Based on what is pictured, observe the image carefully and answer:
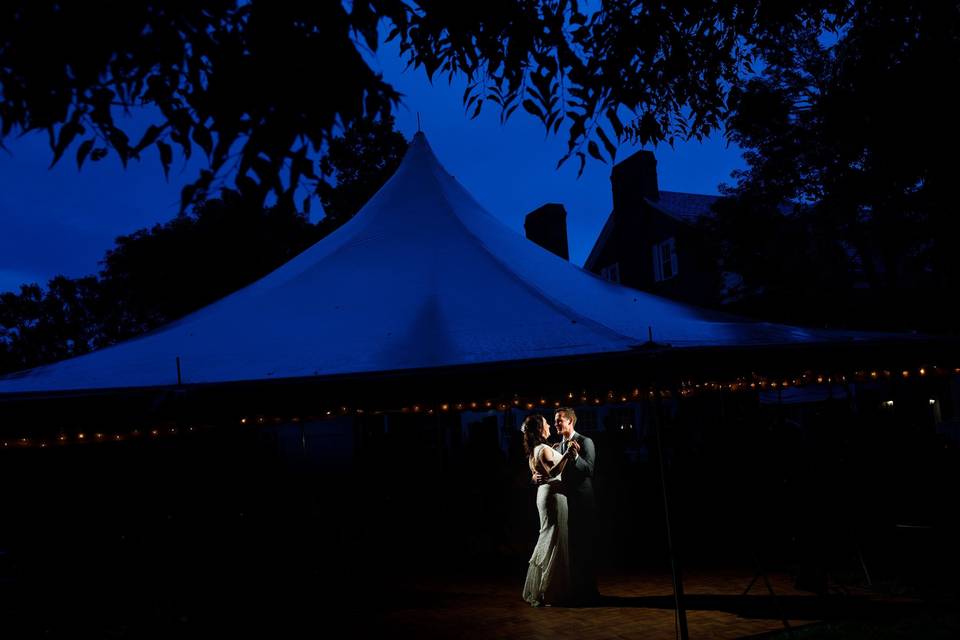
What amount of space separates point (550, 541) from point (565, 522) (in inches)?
7.4

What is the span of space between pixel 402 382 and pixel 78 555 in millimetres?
2715

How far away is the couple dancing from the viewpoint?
17.9 ft

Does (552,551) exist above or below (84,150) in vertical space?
below

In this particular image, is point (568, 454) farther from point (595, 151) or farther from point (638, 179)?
point (638, 179)

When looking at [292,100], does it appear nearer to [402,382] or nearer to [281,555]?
[402,382]

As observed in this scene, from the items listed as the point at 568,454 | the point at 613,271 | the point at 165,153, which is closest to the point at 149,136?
the point at 165,153

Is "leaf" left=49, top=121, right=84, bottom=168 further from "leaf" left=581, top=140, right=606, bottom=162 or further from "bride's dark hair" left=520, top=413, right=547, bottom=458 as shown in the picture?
"bride's dark hair" left=520, top=413, right=547, bottom=458

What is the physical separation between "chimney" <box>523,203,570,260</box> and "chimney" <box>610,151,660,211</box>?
7.95 feet

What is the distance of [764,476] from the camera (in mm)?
7535

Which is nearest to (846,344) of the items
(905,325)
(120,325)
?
(905,325)

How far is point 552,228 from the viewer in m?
25.5

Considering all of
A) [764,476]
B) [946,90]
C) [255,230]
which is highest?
[946,90]

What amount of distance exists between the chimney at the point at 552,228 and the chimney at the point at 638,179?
242cm

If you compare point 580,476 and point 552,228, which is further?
point 552,228
